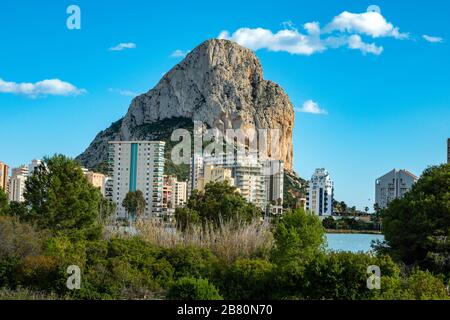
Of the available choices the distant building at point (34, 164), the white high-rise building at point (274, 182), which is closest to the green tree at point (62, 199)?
the distant building at point (34, 164)

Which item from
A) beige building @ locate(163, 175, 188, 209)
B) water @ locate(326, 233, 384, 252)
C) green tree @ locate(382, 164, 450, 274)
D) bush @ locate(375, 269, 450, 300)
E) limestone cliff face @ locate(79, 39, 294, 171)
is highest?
limestone cliff face @ locate(79, 39, 294, 171)

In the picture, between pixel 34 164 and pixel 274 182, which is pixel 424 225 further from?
pixel 274 182

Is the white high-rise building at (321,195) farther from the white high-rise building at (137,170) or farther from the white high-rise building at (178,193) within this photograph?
the white high-rise building at (137,170)

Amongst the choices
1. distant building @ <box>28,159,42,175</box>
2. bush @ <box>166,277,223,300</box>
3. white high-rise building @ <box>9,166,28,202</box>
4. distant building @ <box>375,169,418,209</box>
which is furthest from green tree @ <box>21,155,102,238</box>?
distant building @ <box>375,169,418,209</box>

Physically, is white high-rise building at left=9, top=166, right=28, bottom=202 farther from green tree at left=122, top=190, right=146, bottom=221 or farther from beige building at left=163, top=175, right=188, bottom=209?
green tree at left=122, top=190, right=146, bottom=221

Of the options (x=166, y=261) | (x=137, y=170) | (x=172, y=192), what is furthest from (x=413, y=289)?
(x=172, y=192)
